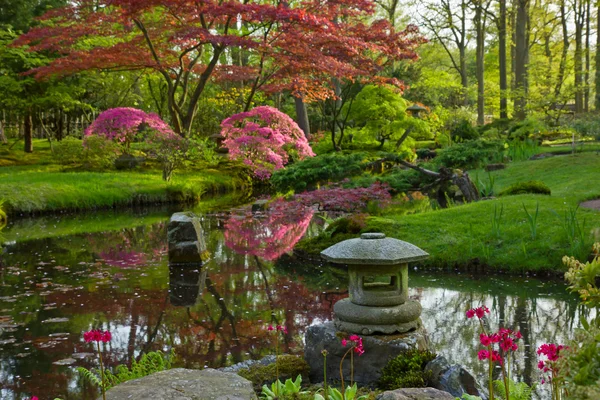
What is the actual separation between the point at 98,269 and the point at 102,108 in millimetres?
23203

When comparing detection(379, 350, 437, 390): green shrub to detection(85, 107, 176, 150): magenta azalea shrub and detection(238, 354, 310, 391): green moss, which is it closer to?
detection(238, 354, 310, 391): green moss

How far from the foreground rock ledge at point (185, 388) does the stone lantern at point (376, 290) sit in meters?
1.51

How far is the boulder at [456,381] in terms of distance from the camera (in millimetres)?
3869

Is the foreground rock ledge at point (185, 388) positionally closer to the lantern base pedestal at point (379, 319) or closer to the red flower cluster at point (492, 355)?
the red flower cluster at point (492, 355)

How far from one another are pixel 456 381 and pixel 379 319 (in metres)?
0.92

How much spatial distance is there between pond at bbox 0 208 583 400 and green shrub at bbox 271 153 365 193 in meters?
1.62

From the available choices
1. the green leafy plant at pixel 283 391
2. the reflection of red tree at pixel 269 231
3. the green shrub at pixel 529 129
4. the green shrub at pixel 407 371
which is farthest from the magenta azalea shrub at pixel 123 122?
the green leafy plant at pixel 283 391

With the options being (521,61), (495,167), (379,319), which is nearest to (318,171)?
(495,167)

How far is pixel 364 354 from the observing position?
182 inches

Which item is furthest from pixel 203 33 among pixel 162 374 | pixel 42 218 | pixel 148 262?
pixel 162 374

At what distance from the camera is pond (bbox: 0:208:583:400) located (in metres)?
5.23

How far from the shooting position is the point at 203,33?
54.2 feet

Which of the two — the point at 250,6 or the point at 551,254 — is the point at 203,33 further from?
the point at 551,254

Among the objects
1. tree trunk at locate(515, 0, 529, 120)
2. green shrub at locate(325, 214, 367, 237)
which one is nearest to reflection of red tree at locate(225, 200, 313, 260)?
green shrub at locate(325, 214, 367, 237)
